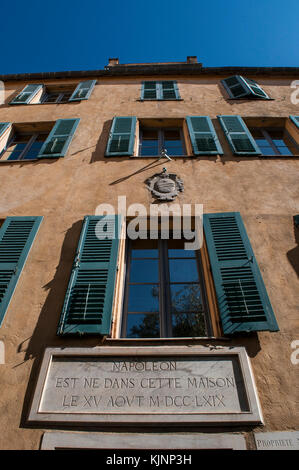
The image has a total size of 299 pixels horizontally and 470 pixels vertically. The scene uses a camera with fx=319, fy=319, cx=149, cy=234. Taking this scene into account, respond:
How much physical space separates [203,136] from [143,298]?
3720mm

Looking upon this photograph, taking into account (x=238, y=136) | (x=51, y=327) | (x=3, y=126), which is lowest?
(x=51, y=327)

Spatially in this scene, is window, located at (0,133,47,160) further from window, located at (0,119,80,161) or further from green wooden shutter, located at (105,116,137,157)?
green wooden shutter, located at (105,116,137,157)

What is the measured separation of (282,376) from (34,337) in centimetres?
255

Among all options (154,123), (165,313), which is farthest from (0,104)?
(165,313)

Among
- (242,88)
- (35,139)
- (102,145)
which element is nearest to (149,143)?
(102,145)

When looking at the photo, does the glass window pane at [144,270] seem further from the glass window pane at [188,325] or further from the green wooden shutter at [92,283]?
the glass window pane at [188,325]

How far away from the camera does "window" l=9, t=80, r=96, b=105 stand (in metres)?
8.20

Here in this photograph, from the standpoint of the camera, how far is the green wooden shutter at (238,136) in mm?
5870

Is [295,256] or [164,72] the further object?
[164,72]

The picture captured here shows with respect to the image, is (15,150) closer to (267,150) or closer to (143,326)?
(143,326)

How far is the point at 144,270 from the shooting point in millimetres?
4387

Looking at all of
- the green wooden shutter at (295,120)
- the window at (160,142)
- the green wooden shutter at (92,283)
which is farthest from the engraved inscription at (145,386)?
the green wooden shutter at (295,120)

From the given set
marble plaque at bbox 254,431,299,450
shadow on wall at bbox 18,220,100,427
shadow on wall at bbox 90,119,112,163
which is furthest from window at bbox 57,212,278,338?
shadow on wall at bbox 90,119,112,163

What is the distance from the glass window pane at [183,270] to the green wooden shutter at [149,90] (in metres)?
5.18
